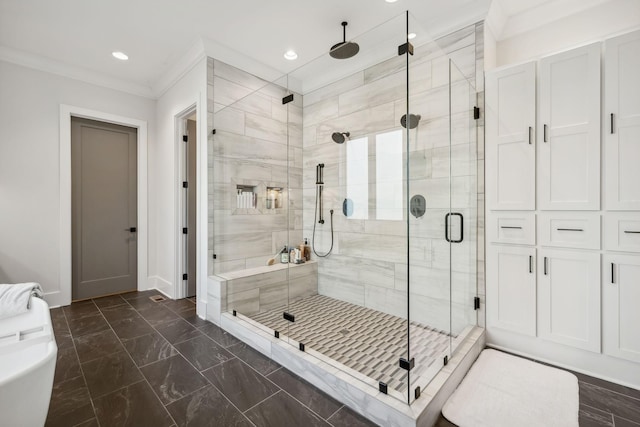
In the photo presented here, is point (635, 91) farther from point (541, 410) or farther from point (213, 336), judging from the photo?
point (213, 336)

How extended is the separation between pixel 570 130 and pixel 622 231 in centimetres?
76

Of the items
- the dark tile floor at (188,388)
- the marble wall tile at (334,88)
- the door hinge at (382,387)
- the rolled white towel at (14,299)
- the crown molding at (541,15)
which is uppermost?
the crown molding at (541,15)

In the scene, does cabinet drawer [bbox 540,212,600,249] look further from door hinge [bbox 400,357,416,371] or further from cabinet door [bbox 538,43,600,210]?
door hinge [bbox 400,357,416,371]

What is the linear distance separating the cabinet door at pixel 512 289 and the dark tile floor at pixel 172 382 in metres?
1.52

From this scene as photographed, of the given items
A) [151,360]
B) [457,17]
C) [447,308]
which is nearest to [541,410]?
[447,308]

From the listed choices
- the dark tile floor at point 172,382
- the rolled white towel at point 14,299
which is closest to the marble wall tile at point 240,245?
the dark tile floor at point 172,382

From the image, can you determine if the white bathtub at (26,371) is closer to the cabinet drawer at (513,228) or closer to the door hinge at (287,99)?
the door hinge at (287,99)

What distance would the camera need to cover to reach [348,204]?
260 centimetres

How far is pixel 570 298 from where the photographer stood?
2.09 metres

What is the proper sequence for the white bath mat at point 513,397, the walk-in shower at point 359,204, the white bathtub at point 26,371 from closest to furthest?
the white bathtub at point 26,371
the white bath mat at point 513,397
the walk-in shower at point 359,204

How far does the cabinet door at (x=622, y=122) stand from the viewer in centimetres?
186

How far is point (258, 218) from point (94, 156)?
239cm

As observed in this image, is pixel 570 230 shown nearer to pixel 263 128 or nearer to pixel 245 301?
pixel 245 301

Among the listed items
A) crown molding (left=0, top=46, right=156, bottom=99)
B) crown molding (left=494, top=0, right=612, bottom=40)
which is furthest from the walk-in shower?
crown molding (left=0, top=46, right=156, bottom=99)
